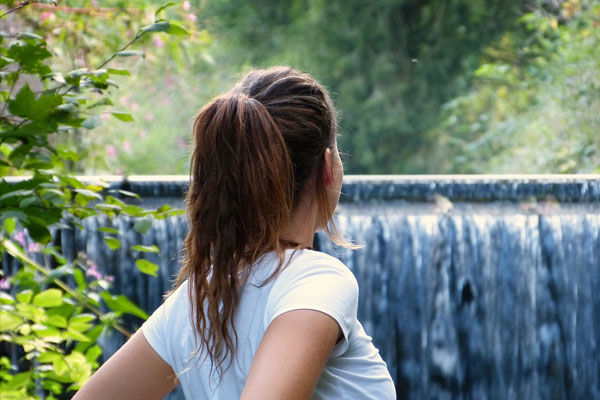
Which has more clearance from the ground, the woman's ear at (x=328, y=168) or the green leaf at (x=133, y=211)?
the woman's ear at (x=328, y=168)

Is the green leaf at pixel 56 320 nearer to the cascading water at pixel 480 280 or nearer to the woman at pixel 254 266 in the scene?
the woman at pixel 254 266

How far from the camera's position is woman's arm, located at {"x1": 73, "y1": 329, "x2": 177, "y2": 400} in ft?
3.56

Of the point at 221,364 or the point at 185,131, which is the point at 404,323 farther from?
the point at 185,131

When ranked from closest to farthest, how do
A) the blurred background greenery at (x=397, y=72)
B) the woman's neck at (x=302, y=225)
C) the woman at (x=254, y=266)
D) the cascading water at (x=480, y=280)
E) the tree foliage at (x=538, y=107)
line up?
the woman at (x=254, y=266)
the woman's neck at (x=302, y=225)
the cascading water at (x=480, y=280)
the tree foliage at (x=538, y=107)
the blurred background greenery at (x=397, y=72)

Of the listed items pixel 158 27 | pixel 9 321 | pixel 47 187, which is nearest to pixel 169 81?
pixel 9 321

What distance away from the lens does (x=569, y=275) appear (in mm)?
3600

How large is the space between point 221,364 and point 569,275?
288 centimetres

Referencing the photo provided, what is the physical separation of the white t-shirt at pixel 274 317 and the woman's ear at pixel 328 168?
153 millimetres

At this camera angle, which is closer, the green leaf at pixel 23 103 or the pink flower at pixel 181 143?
the green leaf at pixel 23 103

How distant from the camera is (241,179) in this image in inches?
40.8

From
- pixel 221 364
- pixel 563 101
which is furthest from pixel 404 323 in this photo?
pixel 563 101

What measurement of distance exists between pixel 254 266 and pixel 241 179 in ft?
0.36

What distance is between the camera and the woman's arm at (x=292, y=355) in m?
0.85

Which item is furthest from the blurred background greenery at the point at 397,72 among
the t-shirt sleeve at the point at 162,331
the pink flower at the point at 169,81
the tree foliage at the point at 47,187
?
the t-shirt sleeve at the point at 162,331
